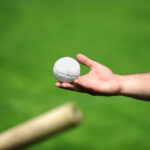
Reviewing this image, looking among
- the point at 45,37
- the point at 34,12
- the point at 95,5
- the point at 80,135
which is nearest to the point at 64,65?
the point at 80,135

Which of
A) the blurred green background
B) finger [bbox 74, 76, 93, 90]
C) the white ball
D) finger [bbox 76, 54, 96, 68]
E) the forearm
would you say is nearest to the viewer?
finger [bbox 74, 76, 93, 90]

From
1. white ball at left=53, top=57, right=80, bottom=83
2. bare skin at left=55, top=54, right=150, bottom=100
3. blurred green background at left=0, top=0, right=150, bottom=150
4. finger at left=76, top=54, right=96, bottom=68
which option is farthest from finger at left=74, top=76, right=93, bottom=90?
blurred green background at left=0, top=0, right=150, bottom=150

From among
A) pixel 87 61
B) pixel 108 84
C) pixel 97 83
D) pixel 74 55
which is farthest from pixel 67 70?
pixel 74 55

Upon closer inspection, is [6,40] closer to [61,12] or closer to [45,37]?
[45,37]

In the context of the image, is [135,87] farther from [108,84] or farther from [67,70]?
[67,70]

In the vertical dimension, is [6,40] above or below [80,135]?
above

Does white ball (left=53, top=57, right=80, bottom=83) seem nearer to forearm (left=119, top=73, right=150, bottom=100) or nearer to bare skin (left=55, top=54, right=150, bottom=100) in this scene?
bare skin (left=55, top=54, right=150, bottom=100)

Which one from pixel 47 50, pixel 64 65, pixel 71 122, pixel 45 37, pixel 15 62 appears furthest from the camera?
pixel 45 37

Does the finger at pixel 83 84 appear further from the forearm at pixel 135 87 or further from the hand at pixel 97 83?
the forearm at pixel 135 87
